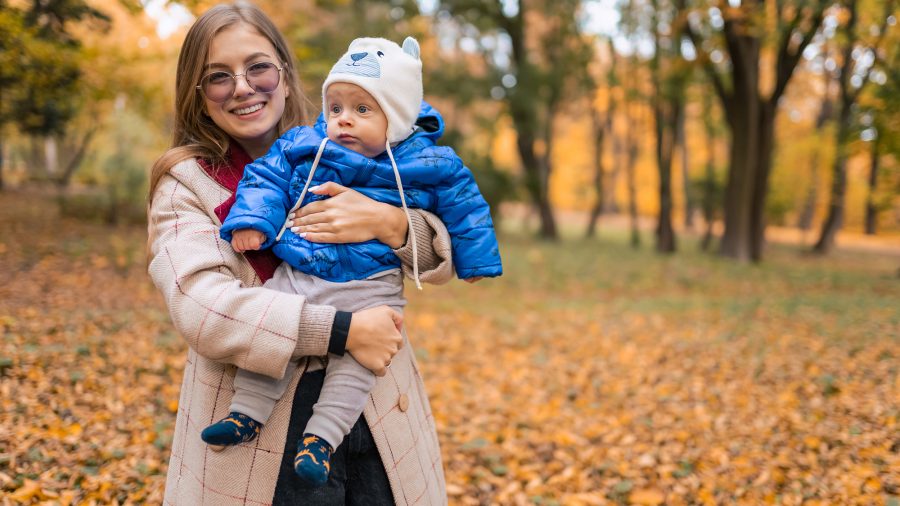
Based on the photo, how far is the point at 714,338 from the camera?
782 centimetres

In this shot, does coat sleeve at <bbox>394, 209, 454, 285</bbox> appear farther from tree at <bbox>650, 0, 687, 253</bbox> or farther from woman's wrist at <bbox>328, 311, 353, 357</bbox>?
tree at <bbox>650, 0, 687, 253</bbox>

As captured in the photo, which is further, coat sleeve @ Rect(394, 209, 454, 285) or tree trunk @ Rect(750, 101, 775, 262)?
tree trunk @ Rect(750, 101, 775, 262)

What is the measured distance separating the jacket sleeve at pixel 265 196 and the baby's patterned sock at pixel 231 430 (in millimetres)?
456

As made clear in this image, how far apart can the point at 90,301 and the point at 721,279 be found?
1177 cm

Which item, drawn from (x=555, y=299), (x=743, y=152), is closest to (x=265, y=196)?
(x=555, y=299)

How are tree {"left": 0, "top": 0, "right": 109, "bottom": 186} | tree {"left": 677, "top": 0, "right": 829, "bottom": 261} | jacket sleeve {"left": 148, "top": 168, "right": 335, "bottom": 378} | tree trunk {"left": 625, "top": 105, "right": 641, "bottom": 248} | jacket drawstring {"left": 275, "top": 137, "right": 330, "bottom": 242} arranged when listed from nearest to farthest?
jacket sleeve {"left": 148, "top": 168, "right": 335, "bottom": 378} → jacket drawstring {"left": 275, "top": 137, "right": 330, "bottom": 242} → tree {"left": 0, "top": 0, "right": 109, "bottom": 186} → tree {"left": 677, "top": 0, "right": 829, "bottom": 261} → tree trunk {"left": 625, "top": 105, "right": 641, "bottom": 248}

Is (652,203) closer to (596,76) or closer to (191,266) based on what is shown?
(596,76)

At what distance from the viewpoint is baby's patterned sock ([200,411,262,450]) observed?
1.55 m

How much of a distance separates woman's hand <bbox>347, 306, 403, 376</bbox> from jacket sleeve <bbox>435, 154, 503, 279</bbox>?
29 cm

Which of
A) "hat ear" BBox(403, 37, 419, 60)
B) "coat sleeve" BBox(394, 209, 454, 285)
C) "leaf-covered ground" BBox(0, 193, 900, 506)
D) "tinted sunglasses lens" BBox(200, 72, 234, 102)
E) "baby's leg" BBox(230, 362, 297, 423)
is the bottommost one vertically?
"leaf-covered ground" BBox(0, 193, 900, 506)

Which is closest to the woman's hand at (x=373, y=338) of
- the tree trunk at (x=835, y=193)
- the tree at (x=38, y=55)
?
the tree at (x=38, y=55)

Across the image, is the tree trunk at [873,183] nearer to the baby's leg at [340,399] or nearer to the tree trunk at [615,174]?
the tree trunk at [615,174]

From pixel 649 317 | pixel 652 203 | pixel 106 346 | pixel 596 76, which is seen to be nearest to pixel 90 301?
pixel 106 346

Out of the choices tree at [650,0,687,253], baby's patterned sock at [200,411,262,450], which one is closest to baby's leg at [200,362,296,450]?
baby's patterned sock at [200,411,262,450]
